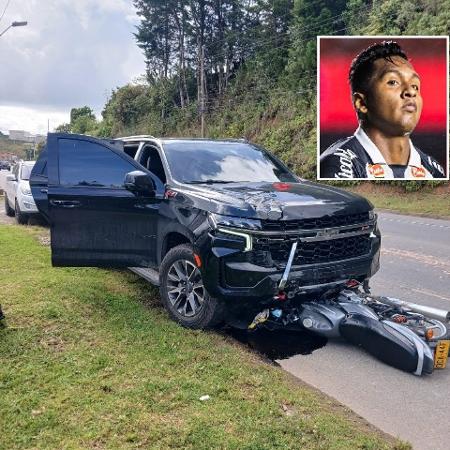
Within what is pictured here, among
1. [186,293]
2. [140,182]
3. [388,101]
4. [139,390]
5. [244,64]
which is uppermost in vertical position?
[244,64]

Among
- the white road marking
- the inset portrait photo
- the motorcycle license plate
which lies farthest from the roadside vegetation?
the motorcycle license plate

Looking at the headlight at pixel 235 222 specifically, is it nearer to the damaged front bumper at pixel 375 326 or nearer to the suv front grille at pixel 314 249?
the suv front grille at pixel 314 249

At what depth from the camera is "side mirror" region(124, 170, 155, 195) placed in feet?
17.0

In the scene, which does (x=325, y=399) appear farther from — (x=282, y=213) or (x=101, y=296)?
(x=101, y=296)

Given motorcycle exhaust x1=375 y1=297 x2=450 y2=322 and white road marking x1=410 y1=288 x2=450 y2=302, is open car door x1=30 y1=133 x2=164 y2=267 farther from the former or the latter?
white road marking x1=410 y1=288 x2=450 y2=302

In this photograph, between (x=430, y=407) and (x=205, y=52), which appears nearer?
(x=430, y=407)

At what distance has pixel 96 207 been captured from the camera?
551 cm

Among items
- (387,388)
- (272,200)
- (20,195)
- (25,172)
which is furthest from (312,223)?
(25,172)

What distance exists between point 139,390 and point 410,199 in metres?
A: 21.1

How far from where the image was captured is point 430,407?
3.71 metres

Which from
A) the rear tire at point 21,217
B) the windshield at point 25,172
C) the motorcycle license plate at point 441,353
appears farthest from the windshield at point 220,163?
the windshield at point 25,172

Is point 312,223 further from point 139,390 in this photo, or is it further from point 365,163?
point 365,163

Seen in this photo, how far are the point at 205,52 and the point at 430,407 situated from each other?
44.7m

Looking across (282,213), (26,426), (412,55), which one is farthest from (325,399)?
(412,55)
